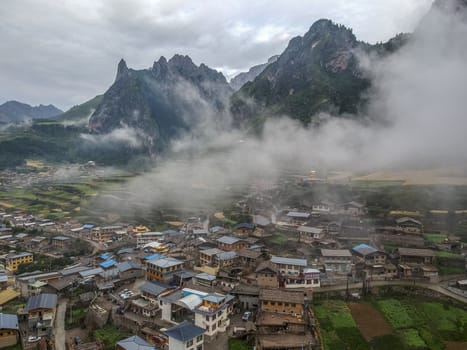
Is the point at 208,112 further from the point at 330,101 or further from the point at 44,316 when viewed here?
the point at 44,316

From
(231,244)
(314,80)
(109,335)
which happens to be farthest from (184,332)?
(314,80)

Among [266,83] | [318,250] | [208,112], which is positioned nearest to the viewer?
[318,250]

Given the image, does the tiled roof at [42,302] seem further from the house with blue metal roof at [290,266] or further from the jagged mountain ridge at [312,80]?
the jagged mountain ridge at [312,80]

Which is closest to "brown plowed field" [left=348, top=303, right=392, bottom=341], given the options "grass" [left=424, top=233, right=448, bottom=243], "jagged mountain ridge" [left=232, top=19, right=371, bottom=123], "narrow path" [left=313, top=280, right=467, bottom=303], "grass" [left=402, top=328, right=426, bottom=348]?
"grass" [left=402, top=328, right=426, bottom=348]

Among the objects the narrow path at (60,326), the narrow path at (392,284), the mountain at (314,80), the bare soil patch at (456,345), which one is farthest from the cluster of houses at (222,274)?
the mountain at (314,80)

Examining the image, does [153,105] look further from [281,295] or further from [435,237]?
[281,295]

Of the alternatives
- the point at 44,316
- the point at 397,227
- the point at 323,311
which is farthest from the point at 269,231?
the point at 44,316
